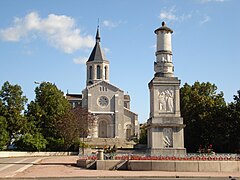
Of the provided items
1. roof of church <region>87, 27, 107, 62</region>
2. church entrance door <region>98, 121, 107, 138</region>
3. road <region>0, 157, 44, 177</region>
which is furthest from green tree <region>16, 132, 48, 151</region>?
roof of church <region>87, 27, 107, 62</region>

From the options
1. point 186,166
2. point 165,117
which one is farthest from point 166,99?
point 186,166

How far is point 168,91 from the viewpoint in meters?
28.6

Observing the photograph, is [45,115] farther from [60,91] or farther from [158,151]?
[158,151]

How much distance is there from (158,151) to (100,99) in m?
56.9

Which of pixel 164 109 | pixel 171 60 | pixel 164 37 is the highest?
pixel 164 37

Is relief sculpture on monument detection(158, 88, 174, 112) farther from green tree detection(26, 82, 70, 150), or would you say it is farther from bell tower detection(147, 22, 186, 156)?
green tree detection(26, 82, 70, 150)

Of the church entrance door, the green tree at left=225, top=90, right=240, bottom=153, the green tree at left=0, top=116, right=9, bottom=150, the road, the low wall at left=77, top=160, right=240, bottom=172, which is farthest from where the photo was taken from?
the church entrance door

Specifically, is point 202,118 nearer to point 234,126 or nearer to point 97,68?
point 234,126

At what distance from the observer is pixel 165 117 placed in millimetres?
27922


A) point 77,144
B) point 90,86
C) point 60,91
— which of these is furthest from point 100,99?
point 77,144

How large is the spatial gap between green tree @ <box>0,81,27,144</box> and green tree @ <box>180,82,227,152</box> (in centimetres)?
2431

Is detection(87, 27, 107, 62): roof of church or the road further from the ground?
detection(87, 27, 107, 62): roof of church

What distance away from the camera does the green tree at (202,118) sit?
151ft

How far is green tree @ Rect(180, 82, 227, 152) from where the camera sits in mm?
45906
